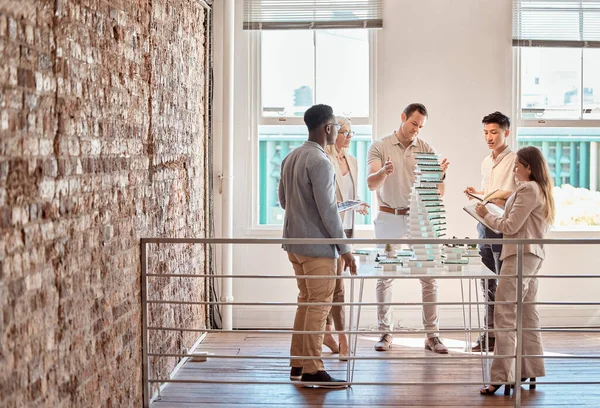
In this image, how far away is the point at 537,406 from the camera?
4855mm

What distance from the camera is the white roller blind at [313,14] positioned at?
23.4 ft

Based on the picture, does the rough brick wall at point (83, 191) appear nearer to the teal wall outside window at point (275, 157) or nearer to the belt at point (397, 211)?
the belt at point (397, 211)

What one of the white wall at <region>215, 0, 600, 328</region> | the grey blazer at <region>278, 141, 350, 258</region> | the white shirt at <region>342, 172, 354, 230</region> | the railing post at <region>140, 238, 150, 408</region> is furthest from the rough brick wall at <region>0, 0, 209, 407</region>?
the white wall at <region>215, 0, 600, 328</region>

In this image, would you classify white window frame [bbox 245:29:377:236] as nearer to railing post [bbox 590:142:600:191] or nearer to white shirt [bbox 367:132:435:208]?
white shirt [bbox 367:132:435:208]

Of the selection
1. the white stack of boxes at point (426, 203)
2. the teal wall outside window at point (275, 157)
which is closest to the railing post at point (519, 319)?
the white stack of boxes at point (426, 203)

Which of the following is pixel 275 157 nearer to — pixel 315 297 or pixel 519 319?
pixel 315 297

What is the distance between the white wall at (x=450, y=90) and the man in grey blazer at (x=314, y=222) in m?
2.09

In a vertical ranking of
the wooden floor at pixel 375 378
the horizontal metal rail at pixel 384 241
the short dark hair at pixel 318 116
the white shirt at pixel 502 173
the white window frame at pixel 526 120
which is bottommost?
the wooden floor at pixel 375 378

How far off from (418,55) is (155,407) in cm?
377

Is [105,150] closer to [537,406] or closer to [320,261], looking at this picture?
[320,261]

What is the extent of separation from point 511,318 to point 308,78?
305 cm

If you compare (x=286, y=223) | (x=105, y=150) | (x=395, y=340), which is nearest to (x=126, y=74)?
(x=105, y=150)

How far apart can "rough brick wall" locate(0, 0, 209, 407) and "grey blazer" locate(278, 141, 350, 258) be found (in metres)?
0.79

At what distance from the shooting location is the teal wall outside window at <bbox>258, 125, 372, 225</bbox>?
7336mm
